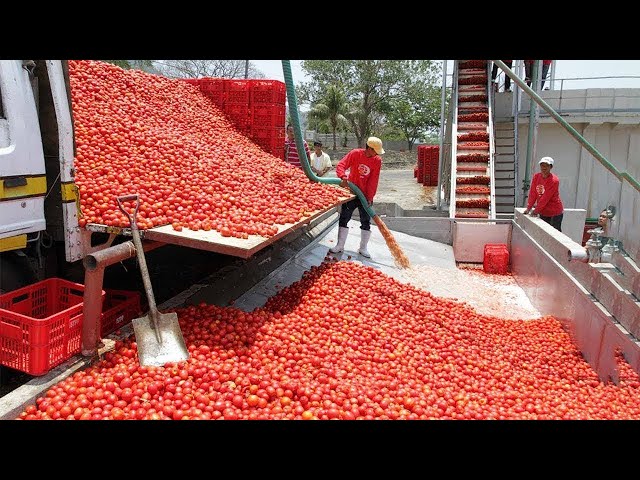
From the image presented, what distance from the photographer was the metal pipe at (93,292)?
3.50 metres

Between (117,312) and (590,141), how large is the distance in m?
13.4

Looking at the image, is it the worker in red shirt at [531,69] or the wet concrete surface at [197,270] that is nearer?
the wet concrete surface at [197,270]

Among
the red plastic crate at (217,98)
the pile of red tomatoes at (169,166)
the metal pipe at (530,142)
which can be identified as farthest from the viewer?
the metal pipe at (530,142)

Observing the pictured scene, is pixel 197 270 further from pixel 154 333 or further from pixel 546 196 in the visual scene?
pixel 546 196

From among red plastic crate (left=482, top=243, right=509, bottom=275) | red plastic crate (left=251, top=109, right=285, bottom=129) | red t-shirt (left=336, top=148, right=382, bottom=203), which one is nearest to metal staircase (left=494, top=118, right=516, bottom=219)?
red plastic crate (left=482, top=243, right=509, bottom=275)

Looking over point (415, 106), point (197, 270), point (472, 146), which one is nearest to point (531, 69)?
point (472, 146)

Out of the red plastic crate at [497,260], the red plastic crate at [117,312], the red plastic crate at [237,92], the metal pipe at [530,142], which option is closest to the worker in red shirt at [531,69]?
the metal pipe at [530,142]

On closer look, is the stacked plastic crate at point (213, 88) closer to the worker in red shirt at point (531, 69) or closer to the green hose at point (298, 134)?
the green hose at point (298, 134)

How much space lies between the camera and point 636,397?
3992 mm

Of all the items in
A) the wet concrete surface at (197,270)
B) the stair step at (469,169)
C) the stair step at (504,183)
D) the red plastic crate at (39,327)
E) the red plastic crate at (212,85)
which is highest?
the red plastic crate at (212,85)

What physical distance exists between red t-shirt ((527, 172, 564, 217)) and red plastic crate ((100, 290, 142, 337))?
6.65 m

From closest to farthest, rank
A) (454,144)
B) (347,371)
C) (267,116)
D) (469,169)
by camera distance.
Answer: (347,371)
(267,116)
(469,169)
(454,144)

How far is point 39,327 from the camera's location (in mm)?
3291

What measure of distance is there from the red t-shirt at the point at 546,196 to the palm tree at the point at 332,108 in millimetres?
25903
